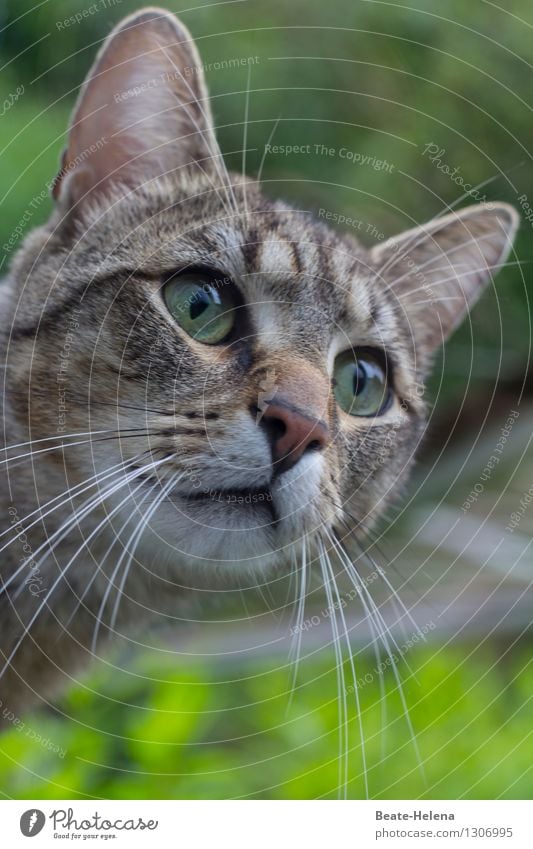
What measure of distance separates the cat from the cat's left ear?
0.02 metres

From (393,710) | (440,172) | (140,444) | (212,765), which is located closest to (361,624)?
(393,710)

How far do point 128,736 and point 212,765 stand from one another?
5.6 inches

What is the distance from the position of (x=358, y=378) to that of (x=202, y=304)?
23cm

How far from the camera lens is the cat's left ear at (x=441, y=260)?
1.12m

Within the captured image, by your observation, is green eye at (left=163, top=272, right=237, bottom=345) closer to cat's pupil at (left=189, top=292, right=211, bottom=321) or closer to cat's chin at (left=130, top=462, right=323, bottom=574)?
cat's pupil at (left=189, top=292, right=211, bottom=321)

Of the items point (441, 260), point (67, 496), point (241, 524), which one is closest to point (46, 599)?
point (67, 496)

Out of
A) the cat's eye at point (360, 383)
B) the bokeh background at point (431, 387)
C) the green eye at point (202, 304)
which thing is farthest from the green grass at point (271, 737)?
the green eye at point (202, 304)

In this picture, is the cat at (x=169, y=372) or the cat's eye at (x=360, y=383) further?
the cat's eye at (x=360, y=383)

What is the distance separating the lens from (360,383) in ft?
3.44

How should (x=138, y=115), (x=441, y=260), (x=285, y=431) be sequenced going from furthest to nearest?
(x=441, y=260) < (x=138, y=115) < (x=285, y=431)

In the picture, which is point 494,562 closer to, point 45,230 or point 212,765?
point 212,765

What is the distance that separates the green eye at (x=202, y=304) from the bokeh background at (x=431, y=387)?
0.21 m

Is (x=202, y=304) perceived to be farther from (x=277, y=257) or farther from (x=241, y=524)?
(x=241, y=524)

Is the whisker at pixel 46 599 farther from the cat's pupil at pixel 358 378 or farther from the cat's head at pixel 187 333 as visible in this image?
the cat's pupil at pixel 358 378
